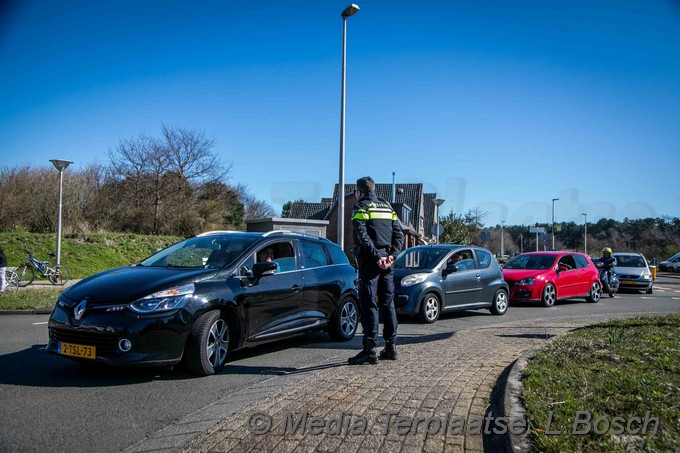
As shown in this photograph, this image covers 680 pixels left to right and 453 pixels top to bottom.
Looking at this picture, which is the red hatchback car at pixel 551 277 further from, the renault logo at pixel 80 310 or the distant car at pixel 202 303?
the renault logo at pixel 80 310

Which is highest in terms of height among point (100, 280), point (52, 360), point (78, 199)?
point (78, 199)

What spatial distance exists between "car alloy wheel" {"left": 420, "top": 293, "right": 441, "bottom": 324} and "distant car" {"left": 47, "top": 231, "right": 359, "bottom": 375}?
9.13 feet

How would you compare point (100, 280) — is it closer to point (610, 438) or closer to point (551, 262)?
point (610, 438)

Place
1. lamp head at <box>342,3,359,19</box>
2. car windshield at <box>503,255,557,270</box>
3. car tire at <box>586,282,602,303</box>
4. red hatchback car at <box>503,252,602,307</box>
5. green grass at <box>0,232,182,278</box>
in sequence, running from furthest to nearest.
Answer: green grass at <box>0,232,182,278</box> → lamp head at <box>342,3,359,19</box> → car tire at <box>586,282,602,303</box> → car windshield at <box>503,255,557,270</box> → red hatchback car at <box>503,252,602,307</box>

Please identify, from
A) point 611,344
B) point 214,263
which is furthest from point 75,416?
point 611,344

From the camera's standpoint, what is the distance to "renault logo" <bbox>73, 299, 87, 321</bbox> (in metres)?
5.01

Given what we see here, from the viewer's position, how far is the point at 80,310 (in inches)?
198

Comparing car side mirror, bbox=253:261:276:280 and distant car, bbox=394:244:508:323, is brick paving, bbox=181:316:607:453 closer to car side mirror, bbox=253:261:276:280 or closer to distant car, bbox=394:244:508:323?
car side mirror, bbox=253:261:276:280

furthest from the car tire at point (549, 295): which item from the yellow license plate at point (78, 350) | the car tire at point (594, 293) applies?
the yellow license plate at point (78, 350)

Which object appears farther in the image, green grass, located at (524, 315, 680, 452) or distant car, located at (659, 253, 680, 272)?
distant car, located at (659, 253, 680, 272)

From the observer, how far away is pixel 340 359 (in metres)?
6.06

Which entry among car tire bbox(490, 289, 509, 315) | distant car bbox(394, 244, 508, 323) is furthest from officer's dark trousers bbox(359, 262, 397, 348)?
car tire bbox(490, 289, 509, 315)

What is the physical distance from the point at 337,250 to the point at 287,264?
1.51 meters

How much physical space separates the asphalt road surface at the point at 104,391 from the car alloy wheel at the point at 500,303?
448 centimetres
